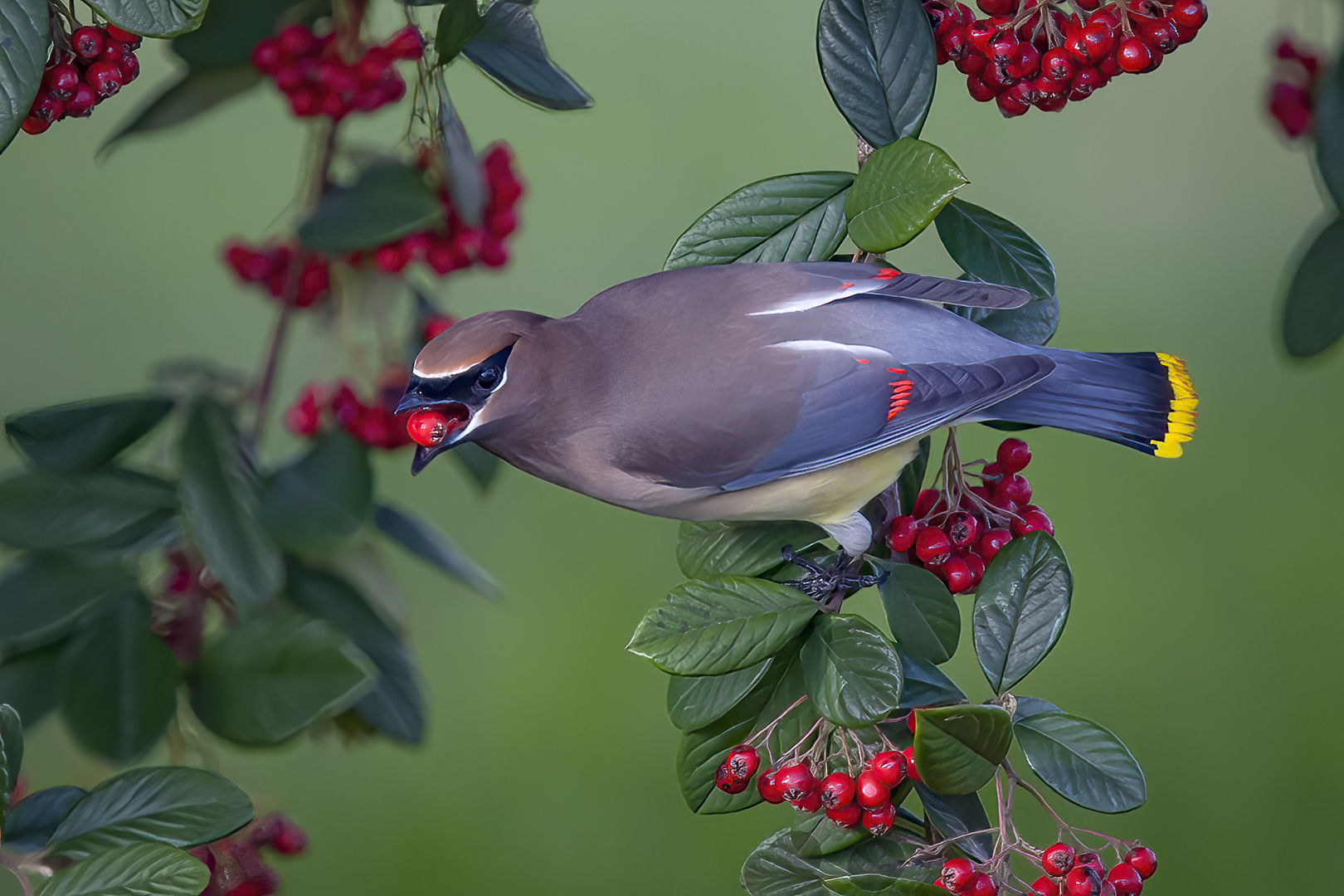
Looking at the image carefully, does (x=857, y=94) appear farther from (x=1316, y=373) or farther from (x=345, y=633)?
(x=1316, y=373)

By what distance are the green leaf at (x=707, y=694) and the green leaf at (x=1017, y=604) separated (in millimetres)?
144

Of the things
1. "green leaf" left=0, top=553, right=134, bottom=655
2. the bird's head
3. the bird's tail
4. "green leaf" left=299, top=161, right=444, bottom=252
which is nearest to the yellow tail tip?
the bird's tail

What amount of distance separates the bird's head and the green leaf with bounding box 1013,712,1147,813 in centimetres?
40

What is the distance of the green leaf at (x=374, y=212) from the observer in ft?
3.51

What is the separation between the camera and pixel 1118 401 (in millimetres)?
780

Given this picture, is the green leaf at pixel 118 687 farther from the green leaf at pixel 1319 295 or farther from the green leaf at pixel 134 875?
the green leaf at pixel 1319 295

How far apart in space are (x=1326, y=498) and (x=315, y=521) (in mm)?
1464

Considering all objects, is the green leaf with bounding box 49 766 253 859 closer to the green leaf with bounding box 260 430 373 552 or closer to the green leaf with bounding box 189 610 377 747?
the green leaf with bounding box 189 610 377 747

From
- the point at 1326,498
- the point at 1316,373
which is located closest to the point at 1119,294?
the point at 1316,373

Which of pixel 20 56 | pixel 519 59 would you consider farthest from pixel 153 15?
pixel 519 59

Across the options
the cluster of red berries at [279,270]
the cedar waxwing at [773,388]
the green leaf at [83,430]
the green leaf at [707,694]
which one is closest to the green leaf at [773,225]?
the cedar waxwing at [773,388]

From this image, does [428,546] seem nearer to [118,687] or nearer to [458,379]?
[118,687]

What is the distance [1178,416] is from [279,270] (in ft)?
3.26

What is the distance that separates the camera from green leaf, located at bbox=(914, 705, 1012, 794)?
0.68 meters
